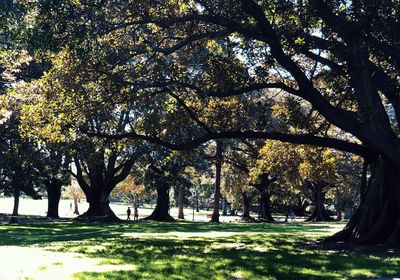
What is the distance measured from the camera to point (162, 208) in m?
48.6

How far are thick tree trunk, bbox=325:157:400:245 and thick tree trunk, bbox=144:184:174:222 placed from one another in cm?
3121

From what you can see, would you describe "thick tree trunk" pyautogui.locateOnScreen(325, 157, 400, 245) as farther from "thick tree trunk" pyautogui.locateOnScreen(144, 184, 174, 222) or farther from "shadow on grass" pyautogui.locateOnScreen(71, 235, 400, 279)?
"thick tree trunk" pyautogui.locateOnScreen(144, 184, 174, 222)

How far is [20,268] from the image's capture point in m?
10.3

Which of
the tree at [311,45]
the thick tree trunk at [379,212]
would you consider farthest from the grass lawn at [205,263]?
the tree at [311,45]

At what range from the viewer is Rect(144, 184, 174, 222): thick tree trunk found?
4785cm

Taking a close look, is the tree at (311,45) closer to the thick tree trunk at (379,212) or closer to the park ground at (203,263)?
the thick tree trunk at (379,212)

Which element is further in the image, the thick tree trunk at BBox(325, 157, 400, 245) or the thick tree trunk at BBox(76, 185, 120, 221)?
the thick tree trunk at BBox(76, 185, 120, 221)

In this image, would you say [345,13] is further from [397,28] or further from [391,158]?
[391,158]

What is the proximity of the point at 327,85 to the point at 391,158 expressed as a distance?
605 cm

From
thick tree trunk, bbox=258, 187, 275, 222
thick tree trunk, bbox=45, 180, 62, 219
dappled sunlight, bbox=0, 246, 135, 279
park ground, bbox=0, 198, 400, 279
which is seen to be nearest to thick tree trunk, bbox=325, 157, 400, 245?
park ground, bbox=0, 198, 400, 279

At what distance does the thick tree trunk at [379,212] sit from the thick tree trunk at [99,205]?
26804 millimetres

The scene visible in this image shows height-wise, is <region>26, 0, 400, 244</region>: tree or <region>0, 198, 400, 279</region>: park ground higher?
<region>26, 0, 400, 244</region>: tree

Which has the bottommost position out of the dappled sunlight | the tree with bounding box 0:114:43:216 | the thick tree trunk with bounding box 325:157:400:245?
the dappled sunlight

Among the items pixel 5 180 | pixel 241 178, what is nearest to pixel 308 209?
pixel 241 178
